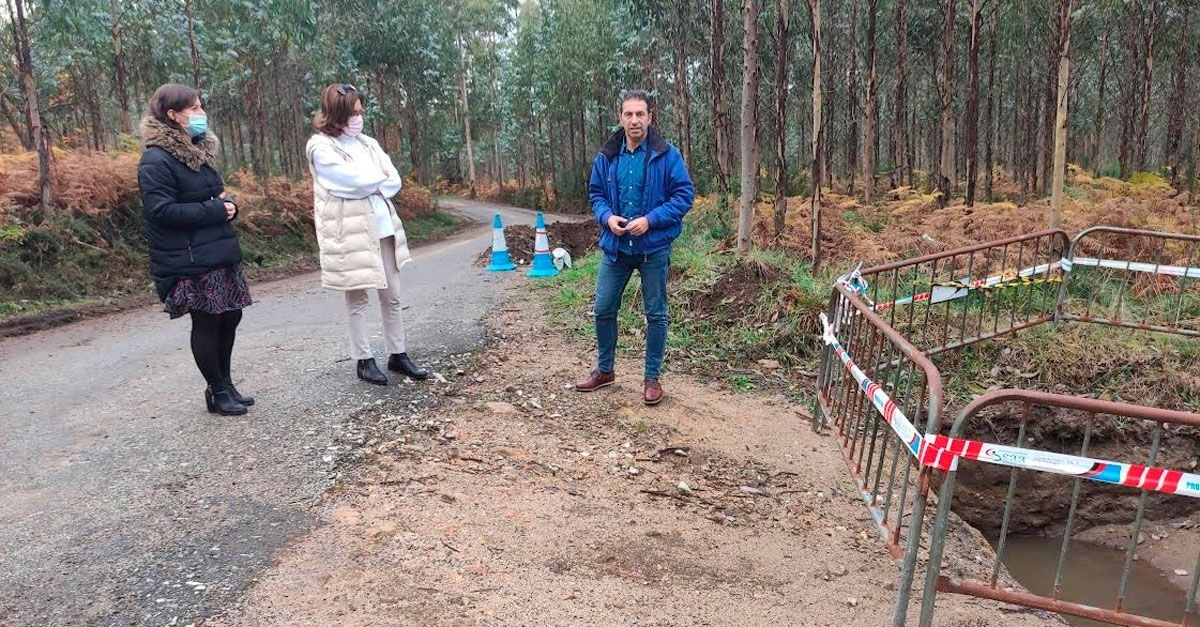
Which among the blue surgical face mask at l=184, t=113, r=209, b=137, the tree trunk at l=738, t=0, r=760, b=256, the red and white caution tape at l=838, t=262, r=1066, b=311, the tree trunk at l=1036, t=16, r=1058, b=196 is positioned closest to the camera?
the blue surgical face mask at l=184, t=113, r=209, b=137

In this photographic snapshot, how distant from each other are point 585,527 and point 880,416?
6.84 ft

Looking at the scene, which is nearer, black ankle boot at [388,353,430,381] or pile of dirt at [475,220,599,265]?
black ankle boot at [388,353,430,381]

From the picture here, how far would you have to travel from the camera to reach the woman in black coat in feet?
13.5

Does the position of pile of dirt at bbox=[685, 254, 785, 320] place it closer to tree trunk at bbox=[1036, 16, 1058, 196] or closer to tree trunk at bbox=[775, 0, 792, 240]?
tree trunk at bbox=[775, 0, 792, 240]

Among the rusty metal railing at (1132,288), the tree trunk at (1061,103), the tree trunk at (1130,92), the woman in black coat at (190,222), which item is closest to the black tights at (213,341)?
the woman in black coat at (190,222)

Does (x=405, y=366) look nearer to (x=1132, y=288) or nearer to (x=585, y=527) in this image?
(x=585, y=527)

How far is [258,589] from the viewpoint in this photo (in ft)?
9.68

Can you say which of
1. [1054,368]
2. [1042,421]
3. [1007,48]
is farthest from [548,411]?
[1007,48]

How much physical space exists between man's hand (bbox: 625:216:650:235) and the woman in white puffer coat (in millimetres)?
1664

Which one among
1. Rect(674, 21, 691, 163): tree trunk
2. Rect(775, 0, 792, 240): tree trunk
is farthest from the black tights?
Rect(674, 21, 691, 163): tree trunk

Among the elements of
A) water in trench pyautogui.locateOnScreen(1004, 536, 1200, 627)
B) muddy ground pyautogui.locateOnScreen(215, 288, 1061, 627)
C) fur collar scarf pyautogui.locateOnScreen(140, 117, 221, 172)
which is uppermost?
fur collar scarf pyautogui.locateOnScreen(140, 117, 221, 172)

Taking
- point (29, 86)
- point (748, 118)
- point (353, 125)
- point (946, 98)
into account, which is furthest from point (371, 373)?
point (946, 98)

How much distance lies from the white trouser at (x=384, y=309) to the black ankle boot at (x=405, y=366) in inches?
5.0

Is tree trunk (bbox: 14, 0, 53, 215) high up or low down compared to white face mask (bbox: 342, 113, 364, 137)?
up
